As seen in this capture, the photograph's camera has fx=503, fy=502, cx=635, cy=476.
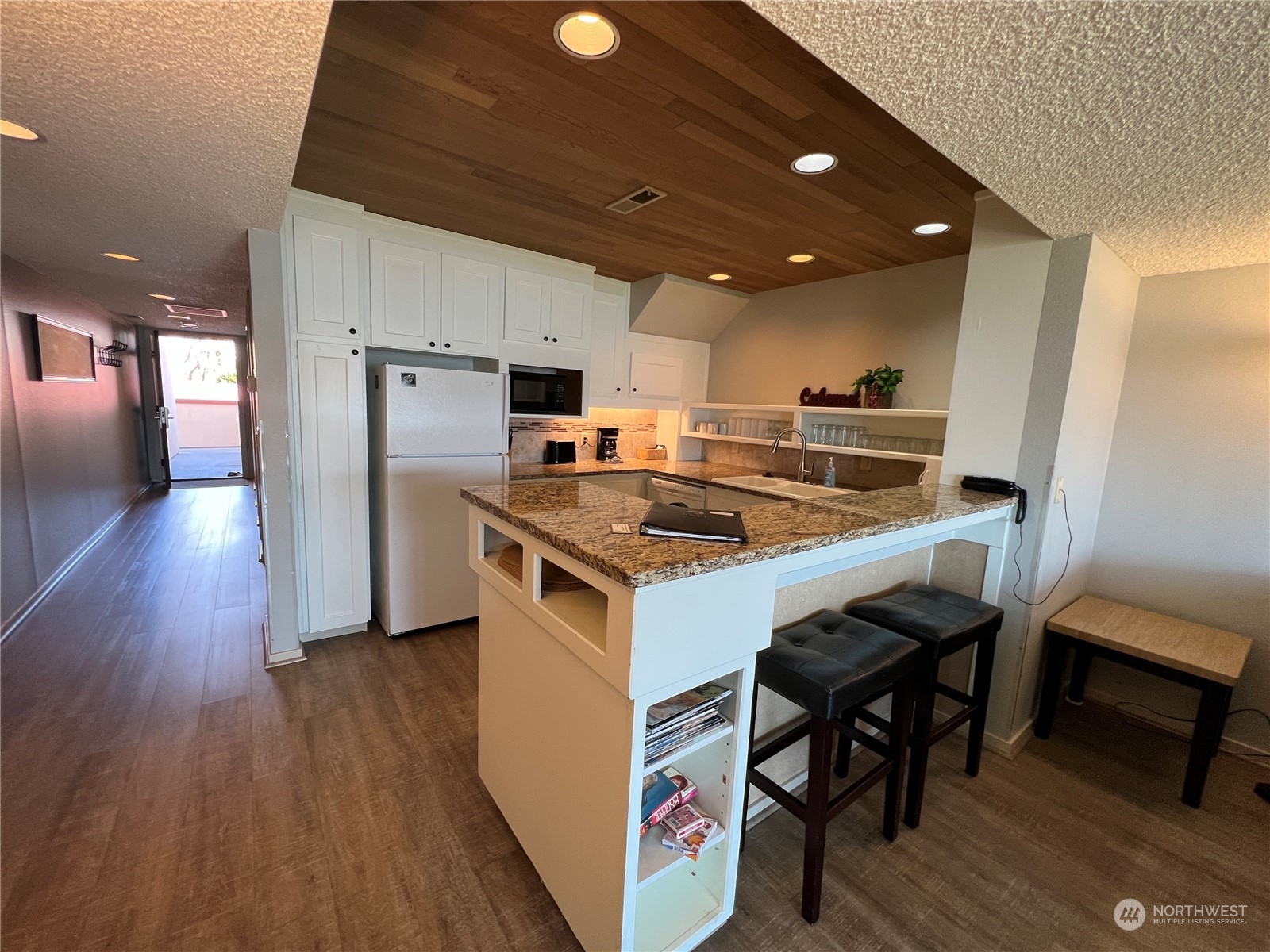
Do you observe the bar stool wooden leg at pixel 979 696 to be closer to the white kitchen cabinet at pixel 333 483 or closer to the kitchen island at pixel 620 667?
the kitchen island at pixel 620 667

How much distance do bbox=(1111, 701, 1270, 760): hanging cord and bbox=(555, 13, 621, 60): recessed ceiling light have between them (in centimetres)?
342

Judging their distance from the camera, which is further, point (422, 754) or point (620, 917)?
point (422, 754)

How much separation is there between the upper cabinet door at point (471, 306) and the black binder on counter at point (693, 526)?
2217 mm

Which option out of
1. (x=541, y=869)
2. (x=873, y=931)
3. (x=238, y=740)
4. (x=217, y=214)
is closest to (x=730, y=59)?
(x=217, y=214)

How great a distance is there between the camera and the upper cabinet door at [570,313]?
3.39m

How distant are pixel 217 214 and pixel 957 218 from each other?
325 cm

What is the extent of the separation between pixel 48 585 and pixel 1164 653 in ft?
Result: 19.9

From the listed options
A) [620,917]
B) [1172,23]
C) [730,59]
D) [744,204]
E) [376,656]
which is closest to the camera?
[1172,23]

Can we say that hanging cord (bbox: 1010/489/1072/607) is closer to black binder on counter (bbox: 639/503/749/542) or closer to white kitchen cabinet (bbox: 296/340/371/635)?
black binder on counter (bbox: 639/503/749/542)

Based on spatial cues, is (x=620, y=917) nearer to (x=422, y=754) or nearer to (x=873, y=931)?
(x=873, y=931)

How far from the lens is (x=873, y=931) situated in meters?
1.35

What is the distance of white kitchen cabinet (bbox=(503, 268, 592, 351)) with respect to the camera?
3.21 metres

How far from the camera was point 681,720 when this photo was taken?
1159mm

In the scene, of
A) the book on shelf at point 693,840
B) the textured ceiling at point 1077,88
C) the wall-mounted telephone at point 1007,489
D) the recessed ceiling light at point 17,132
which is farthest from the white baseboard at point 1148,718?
the recessed ceiling light at point 17,132
